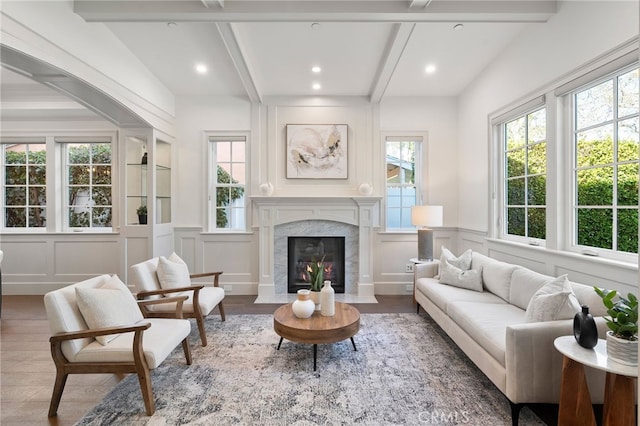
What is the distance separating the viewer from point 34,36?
230 centimetres

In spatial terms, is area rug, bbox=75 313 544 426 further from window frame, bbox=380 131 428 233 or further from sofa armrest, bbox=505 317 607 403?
window frame, bbox=380 131 428 233

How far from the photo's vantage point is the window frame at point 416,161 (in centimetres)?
479

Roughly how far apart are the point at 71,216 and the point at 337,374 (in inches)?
196

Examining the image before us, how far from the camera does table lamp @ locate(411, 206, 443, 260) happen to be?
4.04m

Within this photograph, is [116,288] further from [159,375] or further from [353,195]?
→ [353,195]

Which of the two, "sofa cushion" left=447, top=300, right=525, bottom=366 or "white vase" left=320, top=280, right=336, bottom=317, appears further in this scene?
"white vase" left=320, top=280, right=336, bottom=317

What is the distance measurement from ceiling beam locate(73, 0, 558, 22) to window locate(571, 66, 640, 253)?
899mm

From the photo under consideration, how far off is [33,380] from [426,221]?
14.1 feet

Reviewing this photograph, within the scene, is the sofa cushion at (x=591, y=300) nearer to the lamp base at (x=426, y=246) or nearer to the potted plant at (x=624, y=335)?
the potted plant at (x=624, y=335)

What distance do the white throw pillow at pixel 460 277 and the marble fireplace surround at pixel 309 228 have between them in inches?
51.1

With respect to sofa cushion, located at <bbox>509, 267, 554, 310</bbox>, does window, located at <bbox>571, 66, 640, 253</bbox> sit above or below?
above

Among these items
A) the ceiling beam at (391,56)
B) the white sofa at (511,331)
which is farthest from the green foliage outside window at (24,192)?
the white sofa at (511,331)

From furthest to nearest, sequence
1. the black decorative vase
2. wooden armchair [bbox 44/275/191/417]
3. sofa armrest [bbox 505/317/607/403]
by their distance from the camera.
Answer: wooden armchair [bbox 44/275/191/417] < sofa armrest [bbox 505/317/607/403] < the black decorative vase

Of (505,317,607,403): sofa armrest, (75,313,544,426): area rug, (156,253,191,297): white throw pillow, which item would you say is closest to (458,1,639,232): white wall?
(505,317,607,403): sofa armrest
